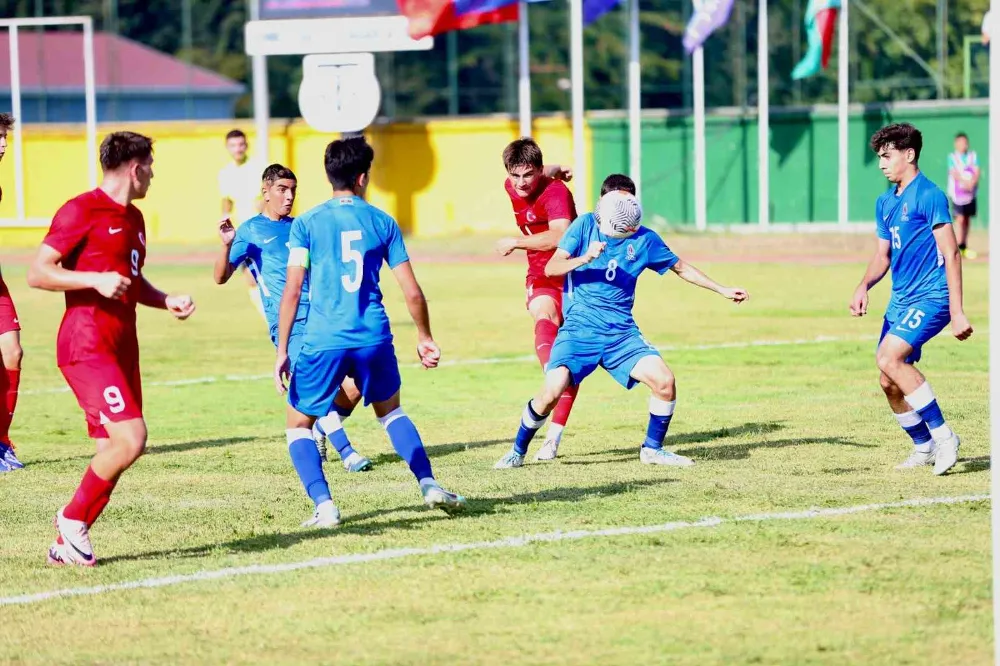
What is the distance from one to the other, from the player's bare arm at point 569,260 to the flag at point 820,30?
81.2 ft

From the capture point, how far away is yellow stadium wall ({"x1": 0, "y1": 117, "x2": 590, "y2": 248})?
36.8m

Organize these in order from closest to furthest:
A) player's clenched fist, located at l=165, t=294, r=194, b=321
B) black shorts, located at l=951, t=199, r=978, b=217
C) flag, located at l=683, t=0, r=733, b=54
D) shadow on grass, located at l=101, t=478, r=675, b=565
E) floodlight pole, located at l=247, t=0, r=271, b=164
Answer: player's clenched fist, located at l=165, t=294, r=194, b=321
shadow on grass, located at l=101, t=478, r=675, b=565
black shorts, located at l=951, t=199, r=978, b=217
flag, located at l=683, t=0, r=733, b=54
floodlight pole, located at l=247, t=0, r=271, b=164

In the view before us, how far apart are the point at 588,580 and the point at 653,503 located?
1.73m

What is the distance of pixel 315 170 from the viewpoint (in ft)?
121

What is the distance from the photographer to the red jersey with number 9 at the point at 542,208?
1073cm

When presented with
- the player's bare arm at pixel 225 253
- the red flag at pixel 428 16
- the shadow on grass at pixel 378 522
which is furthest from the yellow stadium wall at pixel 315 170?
the shadow on grass at pixel 378 522

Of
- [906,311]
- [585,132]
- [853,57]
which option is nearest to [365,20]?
[585,132]

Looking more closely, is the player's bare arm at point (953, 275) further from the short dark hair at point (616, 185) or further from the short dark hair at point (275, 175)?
the short dark hair at point (275, 175)

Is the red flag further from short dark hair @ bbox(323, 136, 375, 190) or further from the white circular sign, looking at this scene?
short dark hair @ bbox(323, 136, 375, 190)

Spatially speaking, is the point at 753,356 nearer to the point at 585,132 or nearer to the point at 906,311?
the point at 906,311

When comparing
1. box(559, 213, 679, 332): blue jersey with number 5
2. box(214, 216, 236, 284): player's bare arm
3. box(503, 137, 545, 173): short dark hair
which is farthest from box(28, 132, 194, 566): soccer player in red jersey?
box(503, 137, 545, 173): short dark hair

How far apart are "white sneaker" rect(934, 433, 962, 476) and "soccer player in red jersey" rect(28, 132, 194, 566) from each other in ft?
14.6

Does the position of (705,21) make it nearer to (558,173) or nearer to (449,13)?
(449,13)

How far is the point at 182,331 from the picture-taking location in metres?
19.3
